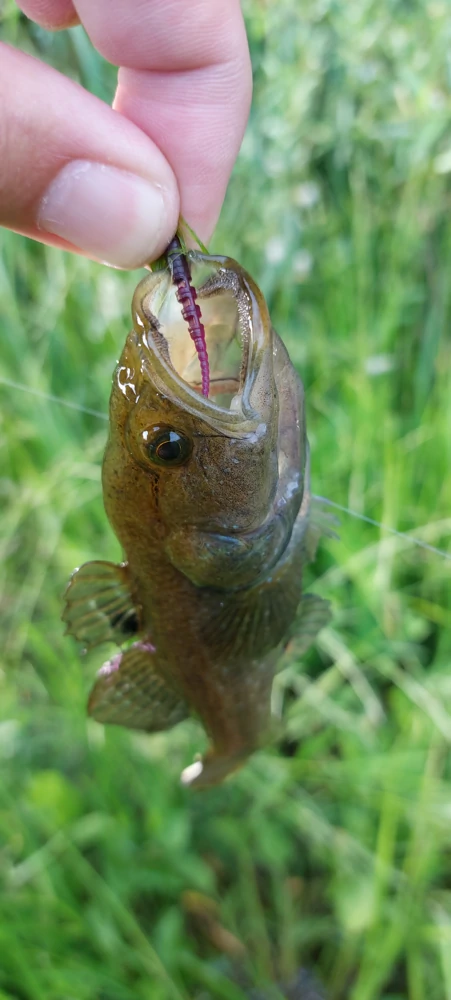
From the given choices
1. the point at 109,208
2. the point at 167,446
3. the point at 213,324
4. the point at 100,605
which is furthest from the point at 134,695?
the point at 109,208

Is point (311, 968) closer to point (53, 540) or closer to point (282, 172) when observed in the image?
point (53, 540)

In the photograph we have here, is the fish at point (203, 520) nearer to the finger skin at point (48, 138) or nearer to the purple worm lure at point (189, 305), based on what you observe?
the purple worm lure at point (189, 305)

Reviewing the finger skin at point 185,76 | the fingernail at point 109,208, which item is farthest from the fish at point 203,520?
the finger skin at point 185,76

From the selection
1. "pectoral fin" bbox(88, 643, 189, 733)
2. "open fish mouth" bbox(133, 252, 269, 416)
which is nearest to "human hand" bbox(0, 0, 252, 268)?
"open fish mouth" bbox(133, 252, 269, 416)

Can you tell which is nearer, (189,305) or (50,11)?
(189,305)

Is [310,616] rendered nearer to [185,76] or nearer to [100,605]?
[100,605]
